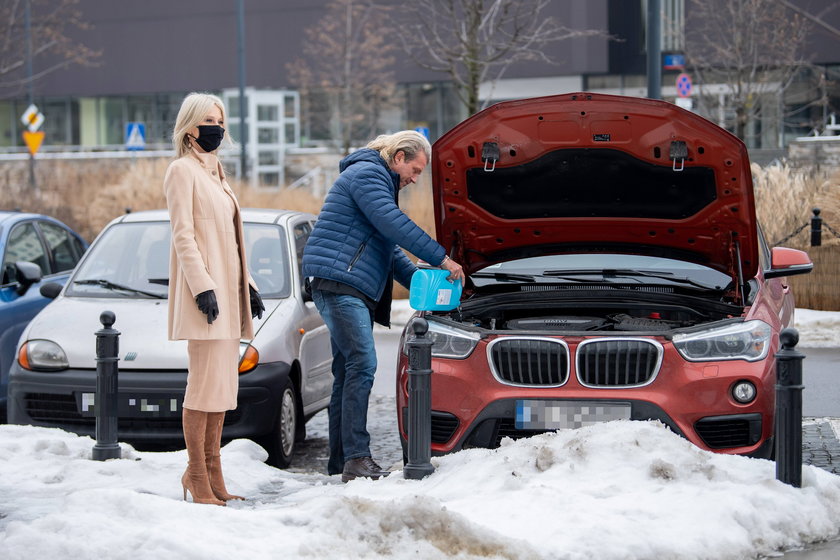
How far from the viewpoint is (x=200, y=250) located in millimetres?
5988

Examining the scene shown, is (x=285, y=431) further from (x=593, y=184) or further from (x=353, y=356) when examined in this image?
(x=593, y=184)

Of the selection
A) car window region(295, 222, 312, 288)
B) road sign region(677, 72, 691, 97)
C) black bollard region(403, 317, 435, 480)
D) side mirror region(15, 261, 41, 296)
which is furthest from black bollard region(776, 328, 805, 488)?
road sign region(677, 72, 691, 97)

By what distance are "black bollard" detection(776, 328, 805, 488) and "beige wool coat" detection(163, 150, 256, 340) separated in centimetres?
249

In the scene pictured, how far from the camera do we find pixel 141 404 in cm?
752

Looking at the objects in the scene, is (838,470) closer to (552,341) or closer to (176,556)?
(552,341)

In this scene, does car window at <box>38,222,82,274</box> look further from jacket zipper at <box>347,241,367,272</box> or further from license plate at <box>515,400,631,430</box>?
license plate at <box>515,400,631,430</box>

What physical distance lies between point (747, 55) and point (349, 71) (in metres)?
15.2

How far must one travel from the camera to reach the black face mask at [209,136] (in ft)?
19.9

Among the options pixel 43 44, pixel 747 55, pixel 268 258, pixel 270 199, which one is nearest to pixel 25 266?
pixel 268 258

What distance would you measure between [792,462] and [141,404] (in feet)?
12.3

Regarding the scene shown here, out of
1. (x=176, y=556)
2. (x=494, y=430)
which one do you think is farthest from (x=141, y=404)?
(x=176, y=556)

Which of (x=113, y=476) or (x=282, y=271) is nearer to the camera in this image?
(x=113, y=476)

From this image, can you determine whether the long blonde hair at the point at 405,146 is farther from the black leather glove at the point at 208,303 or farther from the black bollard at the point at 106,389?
the black bollard at the point at 106,389

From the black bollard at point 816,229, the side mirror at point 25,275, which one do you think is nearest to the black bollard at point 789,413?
the side mirror at point 25,275
